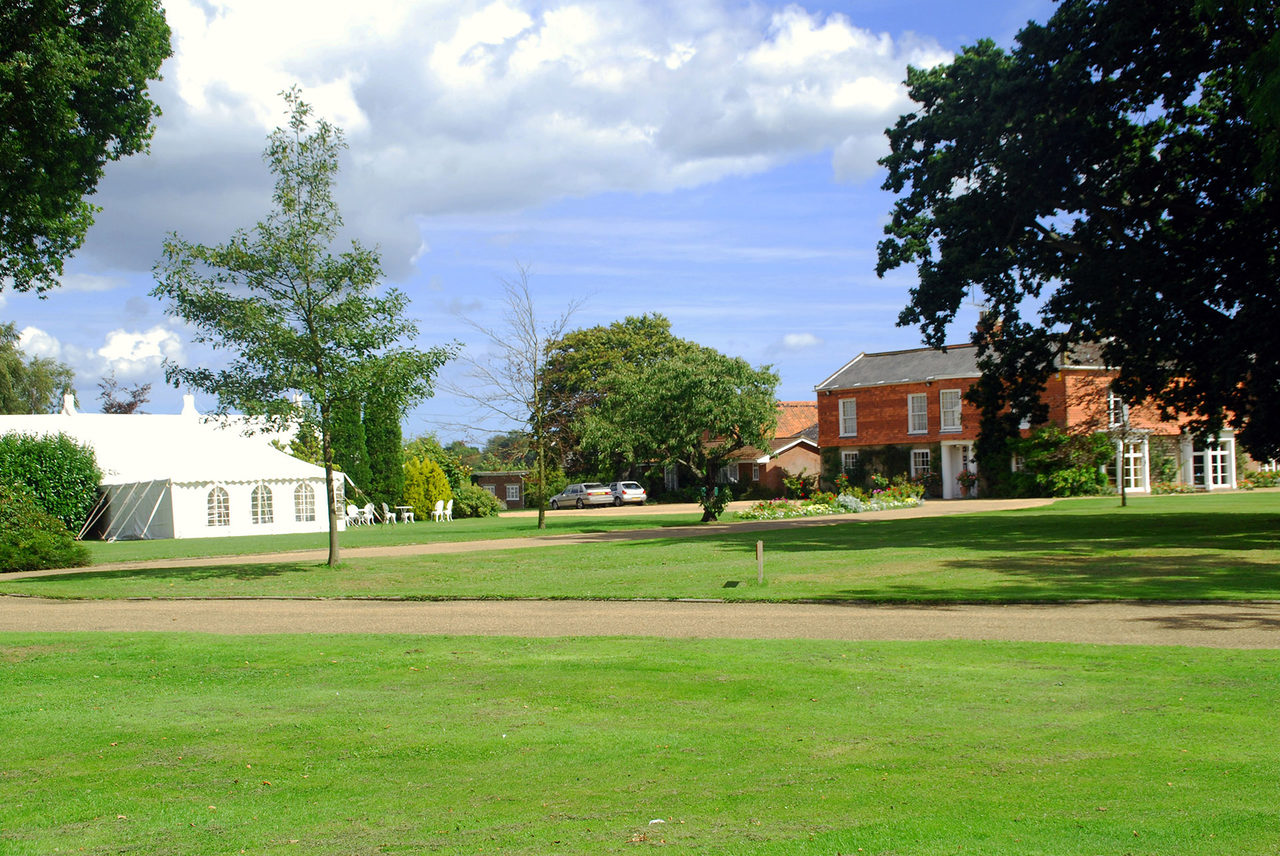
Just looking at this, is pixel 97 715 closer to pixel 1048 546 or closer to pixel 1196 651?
pixel 1196 651

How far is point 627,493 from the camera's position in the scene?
61.5 meters

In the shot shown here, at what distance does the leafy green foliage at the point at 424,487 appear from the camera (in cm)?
5125

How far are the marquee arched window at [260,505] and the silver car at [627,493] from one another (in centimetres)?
2397

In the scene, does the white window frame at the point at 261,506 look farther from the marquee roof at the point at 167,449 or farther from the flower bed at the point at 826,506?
the flower bed at the point at 826,506

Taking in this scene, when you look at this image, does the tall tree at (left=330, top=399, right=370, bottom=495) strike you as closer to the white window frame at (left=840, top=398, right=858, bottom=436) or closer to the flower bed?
the flower bed

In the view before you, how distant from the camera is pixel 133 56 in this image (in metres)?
18.5

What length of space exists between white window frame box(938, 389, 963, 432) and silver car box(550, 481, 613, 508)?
63.2ft

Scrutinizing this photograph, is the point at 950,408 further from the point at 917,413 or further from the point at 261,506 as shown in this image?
the point at 261,506

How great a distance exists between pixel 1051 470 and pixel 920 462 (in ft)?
24.6

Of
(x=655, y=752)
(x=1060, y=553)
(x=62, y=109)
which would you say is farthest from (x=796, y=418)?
(x=655, y=752)

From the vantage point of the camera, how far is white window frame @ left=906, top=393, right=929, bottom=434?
52.8 meters

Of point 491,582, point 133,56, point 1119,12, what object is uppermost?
point 1119,12

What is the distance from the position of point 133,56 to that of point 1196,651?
59.4ft

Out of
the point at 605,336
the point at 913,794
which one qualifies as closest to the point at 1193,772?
the point at 913,794
